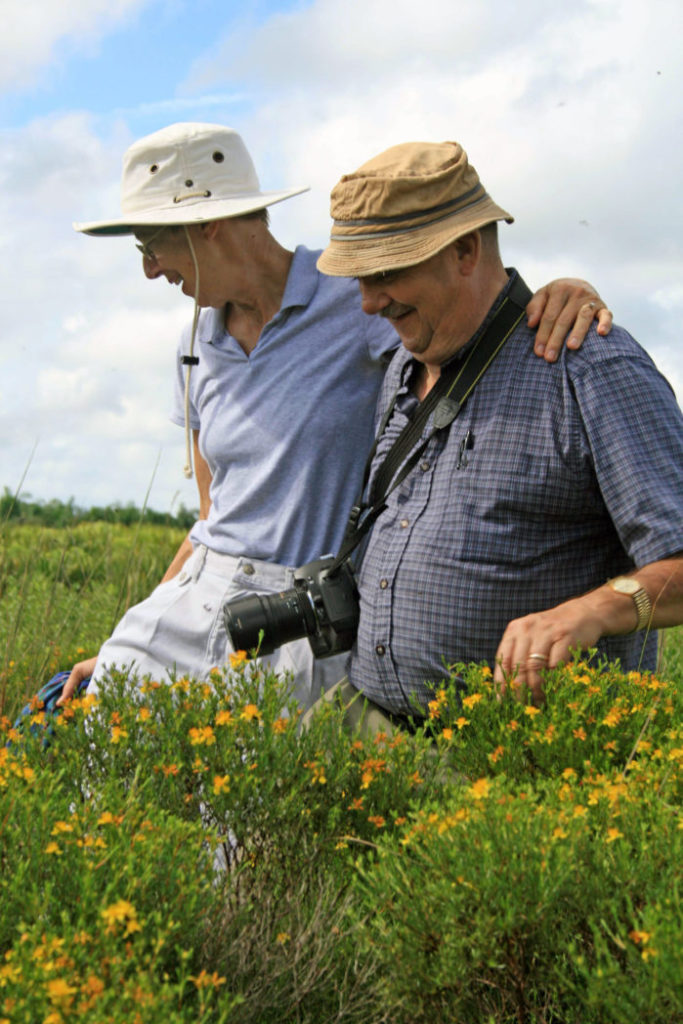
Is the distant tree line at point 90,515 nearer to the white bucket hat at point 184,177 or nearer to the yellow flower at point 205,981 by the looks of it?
the white bucket hat at point 184,177

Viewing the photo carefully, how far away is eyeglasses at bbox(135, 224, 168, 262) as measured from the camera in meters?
3.99

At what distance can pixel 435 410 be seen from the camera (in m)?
3.36

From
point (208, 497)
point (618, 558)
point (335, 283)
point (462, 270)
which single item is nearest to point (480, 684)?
point (618, 558)

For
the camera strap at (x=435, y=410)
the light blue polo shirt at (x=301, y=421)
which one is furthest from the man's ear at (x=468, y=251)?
the light blue polo shirt at (x=301, y=421)

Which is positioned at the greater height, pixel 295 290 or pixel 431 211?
pixel 431 211

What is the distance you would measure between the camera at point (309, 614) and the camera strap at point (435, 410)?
66 mm

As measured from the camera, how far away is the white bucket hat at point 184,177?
4012mm

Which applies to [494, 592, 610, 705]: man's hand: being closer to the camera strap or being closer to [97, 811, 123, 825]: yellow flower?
the camera strap

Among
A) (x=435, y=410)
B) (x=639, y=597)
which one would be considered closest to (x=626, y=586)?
(x=639, y=597)

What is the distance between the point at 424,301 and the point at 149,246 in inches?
48.7

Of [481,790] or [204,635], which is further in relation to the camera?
[204,635]

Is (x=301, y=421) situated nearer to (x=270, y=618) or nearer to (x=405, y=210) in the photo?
(x=270, y=618)

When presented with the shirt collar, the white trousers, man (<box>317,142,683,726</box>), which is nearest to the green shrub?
man (<box>317,142,683,726</box>)

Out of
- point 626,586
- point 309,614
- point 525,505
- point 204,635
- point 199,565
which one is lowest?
point 204,635
